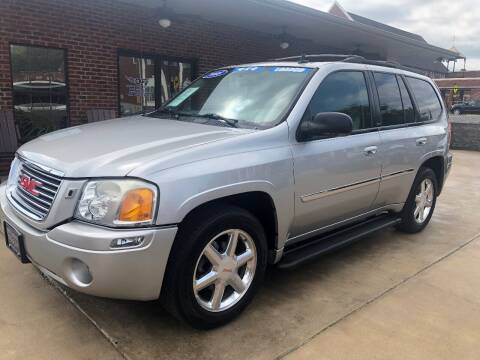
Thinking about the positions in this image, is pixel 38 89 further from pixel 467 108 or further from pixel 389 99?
pixel 467 108

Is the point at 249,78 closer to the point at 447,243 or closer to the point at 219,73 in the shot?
the point at 219,73

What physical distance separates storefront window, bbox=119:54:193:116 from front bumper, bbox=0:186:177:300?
614 centimetres

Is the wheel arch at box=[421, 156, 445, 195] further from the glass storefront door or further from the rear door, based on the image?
the glass storefront door

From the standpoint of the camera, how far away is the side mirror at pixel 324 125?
3.23m

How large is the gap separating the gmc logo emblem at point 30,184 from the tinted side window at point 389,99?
121 inches

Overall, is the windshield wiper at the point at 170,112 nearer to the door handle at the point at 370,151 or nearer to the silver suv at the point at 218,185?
the silver suv at the point at 218,185

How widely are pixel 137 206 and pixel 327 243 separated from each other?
6.16 feet

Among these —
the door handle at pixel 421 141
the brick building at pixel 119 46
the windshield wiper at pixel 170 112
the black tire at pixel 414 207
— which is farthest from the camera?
the brick building at pixel 119 46

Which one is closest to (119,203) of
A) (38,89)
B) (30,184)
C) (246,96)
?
(30,184)

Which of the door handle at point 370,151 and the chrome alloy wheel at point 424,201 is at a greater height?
the door handle at point 370,151

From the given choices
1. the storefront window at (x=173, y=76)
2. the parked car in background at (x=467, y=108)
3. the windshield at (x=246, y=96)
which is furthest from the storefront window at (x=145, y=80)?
the parked car in background at (x=467, y=108)

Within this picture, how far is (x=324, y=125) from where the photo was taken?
129 inches

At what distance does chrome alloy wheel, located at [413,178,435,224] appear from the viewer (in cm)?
507

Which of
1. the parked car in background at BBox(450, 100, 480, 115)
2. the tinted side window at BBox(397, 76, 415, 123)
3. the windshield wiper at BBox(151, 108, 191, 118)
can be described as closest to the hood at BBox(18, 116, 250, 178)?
the windshield wiper at BBox(151, 108, 191, 118)
